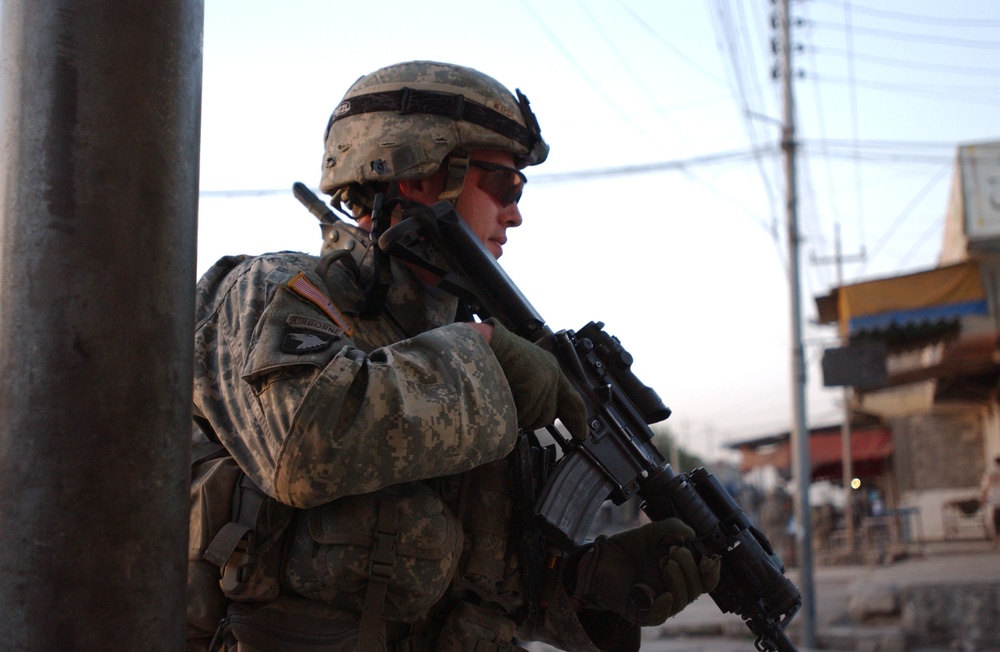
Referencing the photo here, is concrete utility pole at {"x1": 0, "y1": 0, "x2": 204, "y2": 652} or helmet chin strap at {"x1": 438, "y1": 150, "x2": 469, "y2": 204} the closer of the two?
concrete utility pole at {"x1": 0, "y1": 0, "x2": 204, "y2": 652}

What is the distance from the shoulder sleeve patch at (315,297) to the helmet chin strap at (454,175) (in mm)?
582

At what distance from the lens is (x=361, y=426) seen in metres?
1.68

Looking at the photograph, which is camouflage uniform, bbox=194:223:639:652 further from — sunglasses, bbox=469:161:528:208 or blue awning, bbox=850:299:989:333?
blue awning, bbox=850:299:989:333

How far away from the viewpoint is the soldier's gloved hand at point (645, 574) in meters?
2.28

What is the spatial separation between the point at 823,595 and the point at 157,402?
11.8 m

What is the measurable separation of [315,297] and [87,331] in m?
0.74

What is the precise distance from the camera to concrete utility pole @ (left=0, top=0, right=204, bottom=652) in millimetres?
1125

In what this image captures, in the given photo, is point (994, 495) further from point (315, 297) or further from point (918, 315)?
point (315, 297)

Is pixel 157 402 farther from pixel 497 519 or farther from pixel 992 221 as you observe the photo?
pixel 992 221

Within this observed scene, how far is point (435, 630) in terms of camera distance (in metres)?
2.16

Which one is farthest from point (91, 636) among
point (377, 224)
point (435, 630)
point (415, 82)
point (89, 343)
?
point (415, 82)

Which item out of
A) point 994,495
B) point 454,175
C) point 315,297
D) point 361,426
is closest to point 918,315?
point 994,495

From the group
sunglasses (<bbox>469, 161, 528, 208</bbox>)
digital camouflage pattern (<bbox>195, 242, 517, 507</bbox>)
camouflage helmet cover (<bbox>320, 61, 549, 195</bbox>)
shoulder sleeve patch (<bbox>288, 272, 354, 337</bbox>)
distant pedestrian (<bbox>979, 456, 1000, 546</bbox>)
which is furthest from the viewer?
distant pedestrian (<bbox>979, 456, 1000, 546</bbox>)

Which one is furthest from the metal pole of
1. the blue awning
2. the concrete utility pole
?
the concrete utility pole
